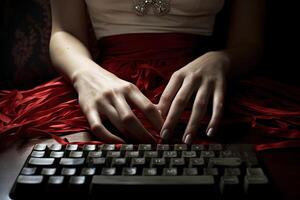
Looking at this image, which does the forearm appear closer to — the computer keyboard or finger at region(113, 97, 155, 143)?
finger at region(113, 97, 155, 143)

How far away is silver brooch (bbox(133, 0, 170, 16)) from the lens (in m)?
0.92

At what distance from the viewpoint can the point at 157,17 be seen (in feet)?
3.03

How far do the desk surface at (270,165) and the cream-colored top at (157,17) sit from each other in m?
0.34

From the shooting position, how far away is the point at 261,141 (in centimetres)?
65

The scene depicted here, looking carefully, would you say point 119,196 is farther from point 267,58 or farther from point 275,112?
point 267,58

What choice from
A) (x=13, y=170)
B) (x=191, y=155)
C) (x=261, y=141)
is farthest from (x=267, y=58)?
(x=13, y=170)

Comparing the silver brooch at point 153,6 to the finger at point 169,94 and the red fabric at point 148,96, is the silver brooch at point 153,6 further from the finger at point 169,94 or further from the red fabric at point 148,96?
the finger at point 169,94

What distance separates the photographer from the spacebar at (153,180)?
1.58ft

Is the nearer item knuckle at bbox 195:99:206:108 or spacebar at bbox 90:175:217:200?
spacebar at bbox 90:175:217:200

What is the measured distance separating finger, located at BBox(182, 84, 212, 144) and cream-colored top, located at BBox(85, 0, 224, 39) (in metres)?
0.26

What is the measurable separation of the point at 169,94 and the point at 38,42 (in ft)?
1.49

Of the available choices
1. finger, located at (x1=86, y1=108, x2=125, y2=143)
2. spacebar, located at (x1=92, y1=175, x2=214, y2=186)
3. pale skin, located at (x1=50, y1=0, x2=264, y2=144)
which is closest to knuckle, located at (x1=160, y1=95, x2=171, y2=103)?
pale skin, located at (x1=50, y1=0, x2=264, y2=144)

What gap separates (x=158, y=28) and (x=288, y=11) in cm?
32

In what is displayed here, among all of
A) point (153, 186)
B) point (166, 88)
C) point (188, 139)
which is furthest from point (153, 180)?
point (166, 88)
